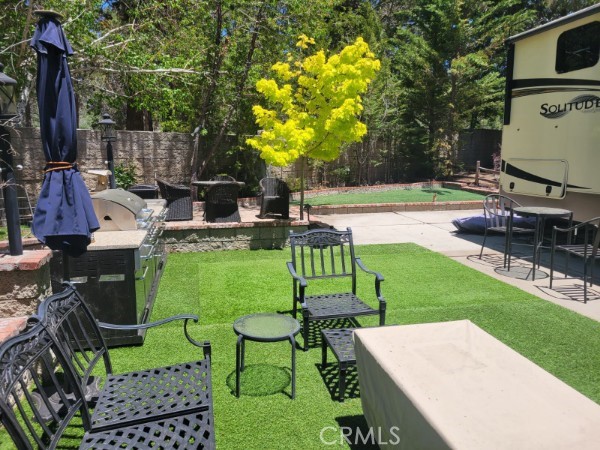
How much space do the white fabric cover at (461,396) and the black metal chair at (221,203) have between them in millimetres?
6223

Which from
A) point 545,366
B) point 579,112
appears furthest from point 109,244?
point 579,112

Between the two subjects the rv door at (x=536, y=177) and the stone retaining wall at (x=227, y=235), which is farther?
the stone retaining wall at (x=227, y=235)

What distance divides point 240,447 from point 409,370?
129 centimetres

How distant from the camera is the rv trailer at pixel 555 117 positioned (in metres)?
6.70

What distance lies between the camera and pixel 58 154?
11.3ft

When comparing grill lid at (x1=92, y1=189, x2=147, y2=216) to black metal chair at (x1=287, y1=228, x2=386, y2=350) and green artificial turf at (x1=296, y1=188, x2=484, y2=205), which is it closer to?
black metal chair at (x1=287, y1=228, x2=386, y2=350)

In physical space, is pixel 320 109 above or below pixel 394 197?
above

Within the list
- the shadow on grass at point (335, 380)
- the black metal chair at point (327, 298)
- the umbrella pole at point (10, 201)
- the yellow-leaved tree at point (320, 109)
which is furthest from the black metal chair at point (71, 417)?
the yellow-leaved tree at point (320, 109)

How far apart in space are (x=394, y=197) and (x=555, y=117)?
7.89 m

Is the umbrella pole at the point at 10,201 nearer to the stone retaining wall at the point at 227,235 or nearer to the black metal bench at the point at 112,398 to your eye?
the black metal bench at the point at 112,398

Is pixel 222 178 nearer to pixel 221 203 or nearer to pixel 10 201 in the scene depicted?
pixel 221 203

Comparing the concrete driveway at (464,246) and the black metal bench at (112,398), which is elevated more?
the black metal bench at (112,398)

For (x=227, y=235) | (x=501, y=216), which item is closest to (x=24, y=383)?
(x=227, y=235)

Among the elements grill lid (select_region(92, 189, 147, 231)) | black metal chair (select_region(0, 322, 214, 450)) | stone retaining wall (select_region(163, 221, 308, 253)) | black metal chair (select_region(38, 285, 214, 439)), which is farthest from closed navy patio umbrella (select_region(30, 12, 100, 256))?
stone retaining wall (select_region(163, 221, 308, 253))
